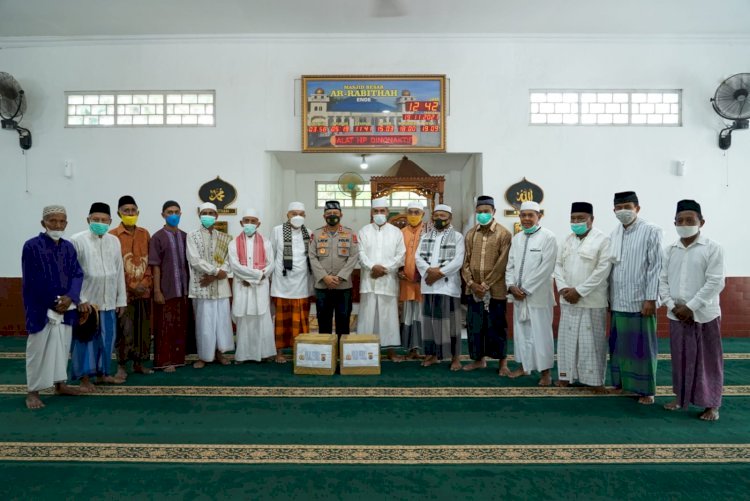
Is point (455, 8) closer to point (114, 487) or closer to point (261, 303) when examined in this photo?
point (261, 303)

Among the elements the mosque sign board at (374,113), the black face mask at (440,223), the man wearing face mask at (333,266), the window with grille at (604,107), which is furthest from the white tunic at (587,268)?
the window with grille at (604,107)

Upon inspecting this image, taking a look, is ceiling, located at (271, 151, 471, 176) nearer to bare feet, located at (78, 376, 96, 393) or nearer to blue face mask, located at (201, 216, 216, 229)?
blue face mask, located at (201, 216, 216, 229)

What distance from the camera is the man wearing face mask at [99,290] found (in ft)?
11.6

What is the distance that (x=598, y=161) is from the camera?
561 centimetres

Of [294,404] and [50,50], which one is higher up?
[50,50]

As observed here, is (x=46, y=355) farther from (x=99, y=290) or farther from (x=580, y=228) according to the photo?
(x=580, y=228)

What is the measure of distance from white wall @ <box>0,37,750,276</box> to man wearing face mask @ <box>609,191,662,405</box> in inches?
88.1

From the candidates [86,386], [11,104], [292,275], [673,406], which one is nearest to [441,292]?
[292,275]

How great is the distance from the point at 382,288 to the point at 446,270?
2.23ft

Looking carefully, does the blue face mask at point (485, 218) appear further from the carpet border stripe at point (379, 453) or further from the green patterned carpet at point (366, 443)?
the carpet border stripe at point (379, 453)

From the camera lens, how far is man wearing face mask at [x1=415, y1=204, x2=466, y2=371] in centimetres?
407

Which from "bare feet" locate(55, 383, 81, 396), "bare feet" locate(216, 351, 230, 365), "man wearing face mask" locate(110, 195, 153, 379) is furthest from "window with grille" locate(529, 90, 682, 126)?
"bare feet" locate(55, 383, 81, 396)

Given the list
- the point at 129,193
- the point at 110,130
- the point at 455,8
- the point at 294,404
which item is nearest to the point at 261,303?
the point at 294,404

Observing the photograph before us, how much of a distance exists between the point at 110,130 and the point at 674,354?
251 inches
